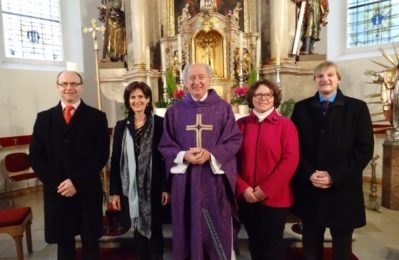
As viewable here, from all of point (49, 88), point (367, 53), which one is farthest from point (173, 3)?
point (367, 53)

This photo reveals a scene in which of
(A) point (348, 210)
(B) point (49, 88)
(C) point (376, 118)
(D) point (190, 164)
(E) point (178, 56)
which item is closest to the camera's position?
(A) point (348, 210)

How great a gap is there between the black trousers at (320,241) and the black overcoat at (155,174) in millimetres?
970

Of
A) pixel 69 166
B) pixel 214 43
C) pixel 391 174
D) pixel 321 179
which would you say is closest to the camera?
pixel 321 179

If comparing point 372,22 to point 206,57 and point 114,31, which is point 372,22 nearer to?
point 206,57

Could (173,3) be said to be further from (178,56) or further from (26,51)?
(26,51)

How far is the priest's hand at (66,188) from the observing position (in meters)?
2.12

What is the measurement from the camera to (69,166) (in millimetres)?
2170

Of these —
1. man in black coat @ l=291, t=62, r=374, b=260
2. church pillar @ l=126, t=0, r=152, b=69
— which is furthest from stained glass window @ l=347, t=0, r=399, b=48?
man in black coat @ l=291, t=62, r=374, b=260

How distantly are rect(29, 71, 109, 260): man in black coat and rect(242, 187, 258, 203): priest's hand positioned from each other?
1016 mm

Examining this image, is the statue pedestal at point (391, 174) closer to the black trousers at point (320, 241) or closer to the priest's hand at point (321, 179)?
the black trousers at point (320, 241)

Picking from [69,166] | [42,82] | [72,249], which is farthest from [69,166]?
[42,82]

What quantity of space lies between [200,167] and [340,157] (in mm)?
863

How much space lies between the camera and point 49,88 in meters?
6.52

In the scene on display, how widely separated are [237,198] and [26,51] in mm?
6234
